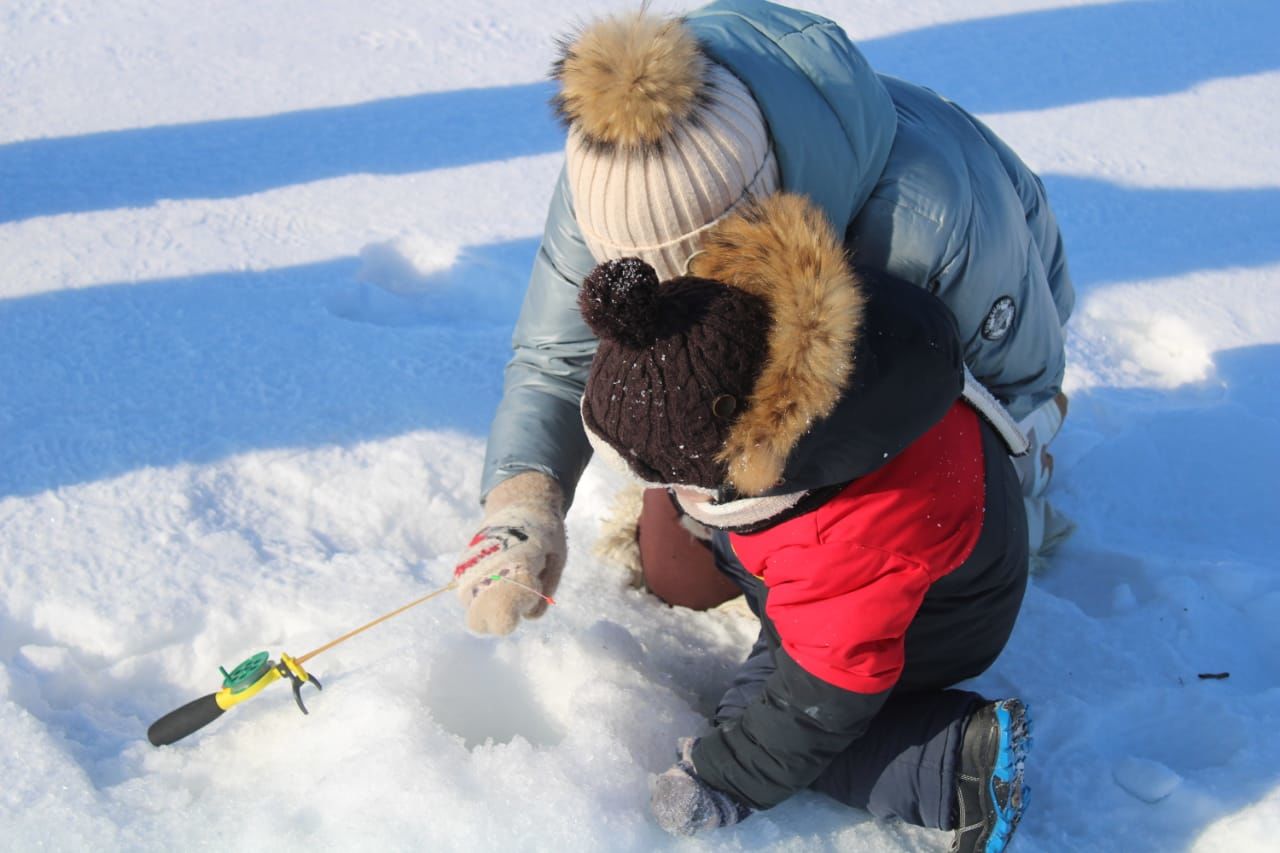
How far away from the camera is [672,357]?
1065 millimetres

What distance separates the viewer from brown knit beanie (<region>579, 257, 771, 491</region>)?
3.43ft

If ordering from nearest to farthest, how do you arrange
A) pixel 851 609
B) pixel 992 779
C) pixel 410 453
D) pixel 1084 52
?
pixel 851 609 < pixel 992 779 < pixel 410 453 < pixel 1084 52

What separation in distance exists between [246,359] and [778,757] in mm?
1484

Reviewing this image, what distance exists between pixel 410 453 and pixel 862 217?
99cm

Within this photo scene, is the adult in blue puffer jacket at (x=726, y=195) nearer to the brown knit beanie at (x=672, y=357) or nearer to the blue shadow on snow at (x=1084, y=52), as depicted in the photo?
the brown knit beanie at (x=672, y=357)

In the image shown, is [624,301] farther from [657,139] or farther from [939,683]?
[939,683]

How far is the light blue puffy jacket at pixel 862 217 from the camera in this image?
1368mm

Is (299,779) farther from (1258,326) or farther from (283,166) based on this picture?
(1258,326)

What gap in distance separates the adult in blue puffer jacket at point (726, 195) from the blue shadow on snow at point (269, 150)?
1621mm

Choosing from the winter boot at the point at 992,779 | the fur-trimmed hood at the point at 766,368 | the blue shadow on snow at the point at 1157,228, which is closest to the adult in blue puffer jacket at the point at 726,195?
the fur-trimmed hood at the point at 766,368

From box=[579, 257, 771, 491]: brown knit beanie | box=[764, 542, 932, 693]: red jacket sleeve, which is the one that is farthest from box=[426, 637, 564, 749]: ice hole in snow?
box=[579, 257, 771, 491]: brown knit beanie

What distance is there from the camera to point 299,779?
1.38 meters

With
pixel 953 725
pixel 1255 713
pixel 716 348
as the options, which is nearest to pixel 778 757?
pixel 953 725

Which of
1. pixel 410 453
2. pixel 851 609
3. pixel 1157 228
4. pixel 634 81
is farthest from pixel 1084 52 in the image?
pixel 851 609
